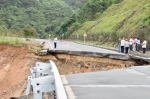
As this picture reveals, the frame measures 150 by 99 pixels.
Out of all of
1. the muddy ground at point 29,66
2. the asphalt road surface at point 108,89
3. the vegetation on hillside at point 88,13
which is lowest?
the muddy ground at point 29,66

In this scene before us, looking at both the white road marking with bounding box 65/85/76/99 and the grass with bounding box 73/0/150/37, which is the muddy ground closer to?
the white road marking with bounding box 65/85/76/99

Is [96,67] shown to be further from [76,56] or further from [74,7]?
[74,7]

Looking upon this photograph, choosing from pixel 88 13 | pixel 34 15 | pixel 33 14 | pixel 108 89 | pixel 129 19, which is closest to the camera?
pixel 108 89

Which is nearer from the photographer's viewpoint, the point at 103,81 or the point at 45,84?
the point at 45,84

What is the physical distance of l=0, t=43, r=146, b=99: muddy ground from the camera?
1778 centimetres

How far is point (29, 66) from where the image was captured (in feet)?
73.6

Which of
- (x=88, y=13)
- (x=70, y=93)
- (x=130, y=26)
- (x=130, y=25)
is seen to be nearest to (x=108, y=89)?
(x=70, y=93)

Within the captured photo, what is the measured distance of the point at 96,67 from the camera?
1914 centimetres

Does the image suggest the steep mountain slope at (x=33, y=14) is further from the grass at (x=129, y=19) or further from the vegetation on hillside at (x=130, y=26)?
the vegetation on hillside at (x=130, y=26)

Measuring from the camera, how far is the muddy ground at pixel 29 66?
1778 cm

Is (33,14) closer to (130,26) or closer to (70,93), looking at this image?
(130,26)

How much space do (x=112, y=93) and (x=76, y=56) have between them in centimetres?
1463

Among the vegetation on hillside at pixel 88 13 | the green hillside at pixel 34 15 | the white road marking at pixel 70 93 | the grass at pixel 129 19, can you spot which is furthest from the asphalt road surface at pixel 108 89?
the green hillside at pixel 34 15

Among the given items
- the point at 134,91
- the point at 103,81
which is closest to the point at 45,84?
the point at 134,91
